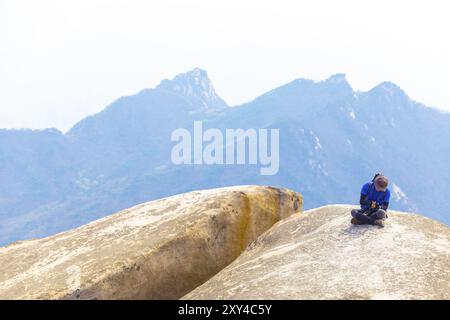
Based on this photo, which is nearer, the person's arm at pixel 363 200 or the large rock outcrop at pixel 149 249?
the large rock outcrop at pixel 149 249

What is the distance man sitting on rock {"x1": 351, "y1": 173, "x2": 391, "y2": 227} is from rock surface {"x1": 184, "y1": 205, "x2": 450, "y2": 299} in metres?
0.23

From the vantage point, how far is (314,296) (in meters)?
9.38

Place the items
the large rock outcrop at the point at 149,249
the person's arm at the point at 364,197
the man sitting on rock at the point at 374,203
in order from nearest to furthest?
the large rock outcrop at the point at 149,249 → the man sitting on rock at the point at 374,203 → the person's arm at the point at 364,197

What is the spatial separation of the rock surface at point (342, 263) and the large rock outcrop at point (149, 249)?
122 centimetres

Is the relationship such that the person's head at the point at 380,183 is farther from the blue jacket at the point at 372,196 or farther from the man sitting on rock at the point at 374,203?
the blue jacket at the point at 372,196

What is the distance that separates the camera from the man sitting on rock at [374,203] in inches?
506

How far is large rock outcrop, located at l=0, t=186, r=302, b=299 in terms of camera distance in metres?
12.7

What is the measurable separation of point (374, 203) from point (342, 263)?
2.92 metres

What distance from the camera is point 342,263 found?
10.8 m

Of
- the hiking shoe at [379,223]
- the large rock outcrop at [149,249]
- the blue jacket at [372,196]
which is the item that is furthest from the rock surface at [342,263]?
the large rock outcrop at [149,249]

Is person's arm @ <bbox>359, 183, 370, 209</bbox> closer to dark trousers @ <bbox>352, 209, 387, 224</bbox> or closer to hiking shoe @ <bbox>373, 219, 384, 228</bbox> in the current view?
dark trousers @ <bbox>352, 209, 387, 224</bbox>
